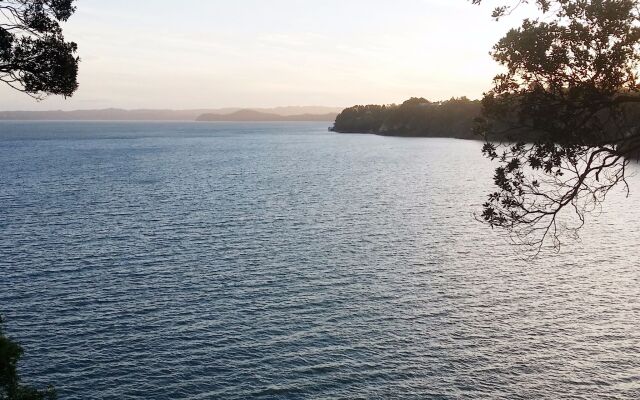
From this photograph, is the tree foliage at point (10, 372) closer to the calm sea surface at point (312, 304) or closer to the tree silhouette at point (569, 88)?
the calm sea surface at point (312, 304)

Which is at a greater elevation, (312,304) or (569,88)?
(569,88)

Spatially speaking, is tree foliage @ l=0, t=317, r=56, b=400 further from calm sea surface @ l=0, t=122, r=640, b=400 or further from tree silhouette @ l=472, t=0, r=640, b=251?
tree silhouette @ l=472, t=0, r=640, b=251

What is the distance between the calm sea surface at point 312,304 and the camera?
3722 centimetres

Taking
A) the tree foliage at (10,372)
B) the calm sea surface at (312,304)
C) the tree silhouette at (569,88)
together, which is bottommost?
the calm sea surface at (312,304)

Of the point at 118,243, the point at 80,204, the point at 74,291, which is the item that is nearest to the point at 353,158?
the point at 80,204

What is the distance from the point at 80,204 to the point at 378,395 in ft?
236

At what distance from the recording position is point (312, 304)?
48.4m

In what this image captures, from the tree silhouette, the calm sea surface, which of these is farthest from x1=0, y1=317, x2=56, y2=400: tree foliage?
the tree silhouette

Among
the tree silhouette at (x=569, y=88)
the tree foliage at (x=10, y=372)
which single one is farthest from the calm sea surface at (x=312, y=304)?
the tree silhouette at (x=569, y=88)

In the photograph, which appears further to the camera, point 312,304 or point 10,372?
point 312,304

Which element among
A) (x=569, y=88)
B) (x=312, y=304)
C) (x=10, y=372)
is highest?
(x=569, y=88)

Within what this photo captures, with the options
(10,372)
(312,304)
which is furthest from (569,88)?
(312,304)

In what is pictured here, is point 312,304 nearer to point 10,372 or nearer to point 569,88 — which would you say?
point 10,372

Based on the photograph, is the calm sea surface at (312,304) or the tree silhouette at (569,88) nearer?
the tree silhouette at (569,88)
